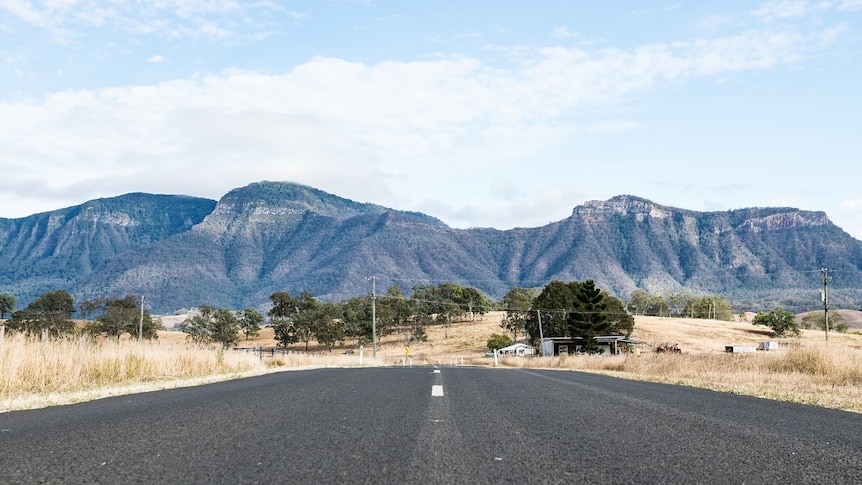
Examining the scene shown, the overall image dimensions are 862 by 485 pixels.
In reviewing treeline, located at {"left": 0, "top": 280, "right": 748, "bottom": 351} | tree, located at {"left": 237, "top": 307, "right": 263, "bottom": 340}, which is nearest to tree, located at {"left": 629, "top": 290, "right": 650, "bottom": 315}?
treeline, located at {"left": 0, "top": 280, "right": 748, "bottom": 351}

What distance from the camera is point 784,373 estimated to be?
17.4 meters

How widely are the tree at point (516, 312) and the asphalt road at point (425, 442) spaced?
89.5 metres

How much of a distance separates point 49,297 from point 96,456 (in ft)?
331

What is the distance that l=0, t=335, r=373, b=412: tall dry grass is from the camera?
11164mm

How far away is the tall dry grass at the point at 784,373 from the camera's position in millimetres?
11859

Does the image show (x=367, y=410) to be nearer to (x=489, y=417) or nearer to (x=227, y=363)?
(x=489, y=417)

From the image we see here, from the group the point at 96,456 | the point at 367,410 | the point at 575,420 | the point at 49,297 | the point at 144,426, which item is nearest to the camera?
the point at 96,456

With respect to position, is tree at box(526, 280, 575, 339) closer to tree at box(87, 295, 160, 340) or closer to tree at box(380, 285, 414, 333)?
tree at box(380, 285, 414, 333)

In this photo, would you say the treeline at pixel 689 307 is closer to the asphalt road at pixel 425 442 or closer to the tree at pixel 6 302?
the tree at pixel 6 302

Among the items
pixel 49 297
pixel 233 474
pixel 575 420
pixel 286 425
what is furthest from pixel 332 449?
pixel 49 297

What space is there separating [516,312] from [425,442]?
358 ft

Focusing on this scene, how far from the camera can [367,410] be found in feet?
25.1

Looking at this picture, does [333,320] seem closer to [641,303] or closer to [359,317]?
[359,317]

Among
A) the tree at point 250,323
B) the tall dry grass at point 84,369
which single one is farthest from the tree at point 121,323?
the tall dry grass at point 84,369
